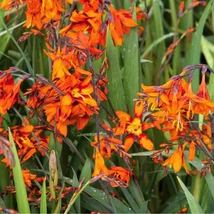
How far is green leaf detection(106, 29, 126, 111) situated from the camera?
183cm

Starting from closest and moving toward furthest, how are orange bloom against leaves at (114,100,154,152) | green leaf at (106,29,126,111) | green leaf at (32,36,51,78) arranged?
orange bloom against leaves at (114,100,154,152)
green leaf at (106,29,126,111)
green leaf at (32,36,51,78)

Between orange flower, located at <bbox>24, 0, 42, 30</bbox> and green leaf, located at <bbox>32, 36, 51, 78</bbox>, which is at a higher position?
orange flower, located at <bbox>24, 0, 42, 30</bbox>

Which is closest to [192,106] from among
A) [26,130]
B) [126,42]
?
[26,130]

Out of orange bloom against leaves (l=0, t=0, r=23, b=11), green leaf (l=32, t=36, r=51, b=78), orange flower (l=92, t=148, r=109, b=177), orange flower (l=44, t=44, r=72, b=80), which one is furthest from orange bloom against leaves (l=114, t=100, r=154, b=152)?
green leaf (l=32, t=36, r=51, b=78)

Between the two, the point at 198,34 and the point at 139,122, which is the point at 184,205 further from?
the point at 198,34

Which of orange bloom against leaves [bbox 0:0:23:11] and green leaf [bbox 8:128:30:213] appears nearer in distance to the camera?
green leaf [bbox 8:128:30:213]

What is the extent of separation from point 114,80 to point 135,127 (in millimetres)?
264

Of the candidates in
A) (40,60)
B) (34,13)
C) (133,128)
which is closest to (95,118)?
(133,128)

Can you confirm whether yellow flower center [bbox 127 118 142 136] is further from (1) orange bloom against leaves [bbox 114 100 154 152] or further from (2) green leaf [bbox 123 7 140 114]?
(2) green leaf [bbox 123 7 140 114]

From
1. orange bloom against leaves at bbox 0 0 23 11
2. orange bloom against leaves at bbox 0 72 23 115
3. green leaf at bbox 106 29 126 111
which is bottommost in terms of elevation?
green leaf at bbox 106 29 126 111

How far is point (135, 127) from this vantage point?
1651mm

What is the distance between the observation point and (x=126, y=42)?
1.93 meters

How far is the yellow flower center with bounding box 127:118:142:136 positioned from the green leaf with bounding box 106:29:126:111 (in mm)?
235

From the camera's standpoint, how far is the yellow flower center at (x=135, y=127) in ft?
5.39
